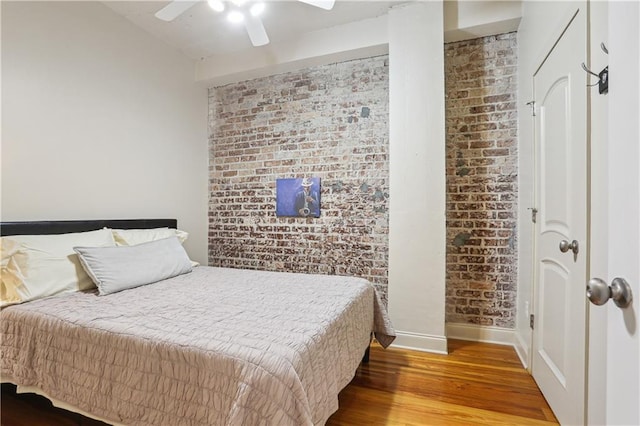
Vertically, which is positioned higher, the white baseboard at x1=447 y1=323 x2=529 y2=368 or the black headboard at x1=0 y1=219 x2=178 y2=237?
the black headboard at x1=0 y1=219 x2=178 y2=237

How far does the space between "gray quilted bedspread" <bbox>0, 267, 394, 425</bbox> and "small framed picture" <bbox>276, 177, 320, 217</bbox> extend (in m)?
1.37

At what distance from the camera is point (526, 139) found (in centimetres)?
235

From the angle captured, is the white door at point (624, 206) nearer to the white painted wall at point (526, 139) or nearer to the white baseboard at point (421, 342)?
the white painted wall at point (526, 139)

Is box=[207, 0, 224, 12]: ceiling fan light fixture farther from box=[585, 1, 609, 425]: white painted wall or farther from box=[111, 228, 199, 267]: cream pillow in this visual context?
box=[585, 1, 609, 425]: white painted wall

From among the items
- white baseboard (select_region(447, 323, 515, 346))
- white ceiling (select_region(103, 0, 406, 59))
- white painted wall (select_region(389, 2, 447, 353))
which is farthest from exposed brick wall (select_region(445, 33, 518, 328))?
white ceiling (select_region(103, 0, 406, 59))

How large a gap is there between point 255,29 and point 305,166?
135cm

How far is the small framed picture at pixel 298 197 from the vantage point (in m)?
3.21

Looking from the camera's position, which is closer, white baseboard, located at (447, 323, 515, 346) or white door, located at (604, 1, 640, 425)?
white door, located at (604, 1, 640, 425)

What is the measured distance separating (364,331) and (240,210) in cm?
221

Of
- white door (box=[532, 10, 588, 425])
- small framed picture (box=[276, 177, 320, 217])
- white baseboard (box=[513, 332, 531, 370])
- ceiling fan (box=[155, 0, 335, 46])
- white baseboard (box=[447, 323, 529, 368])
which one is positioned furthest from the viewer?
small framed picture (box=[276, 177, 320, 217])

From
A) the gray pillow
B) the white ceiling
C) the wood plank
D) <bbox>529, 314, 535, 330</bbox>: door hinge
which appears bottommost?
the wood plank

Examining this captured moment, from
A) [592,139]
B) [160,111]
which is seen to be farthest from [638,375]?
[160,111]

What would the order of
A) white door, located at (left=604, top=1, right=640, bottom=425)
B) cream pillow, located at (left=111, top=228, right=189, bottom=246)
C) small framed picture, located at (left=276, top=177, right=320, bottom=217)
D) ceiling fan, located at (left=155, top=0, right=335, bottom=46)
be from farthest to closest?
small framed picture, located at (left=276, top=177, right=320, bottom=217) < cream pillow, located at (left=111, top=228, right=189, bottom=246) < ceiling fan, located at (left=155, top=0, right=335, bottom=46) < white door, located at (left=604, top=1, right=640, bottom=425)

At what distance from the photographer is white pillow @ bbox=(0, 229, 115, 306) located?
1.77m
